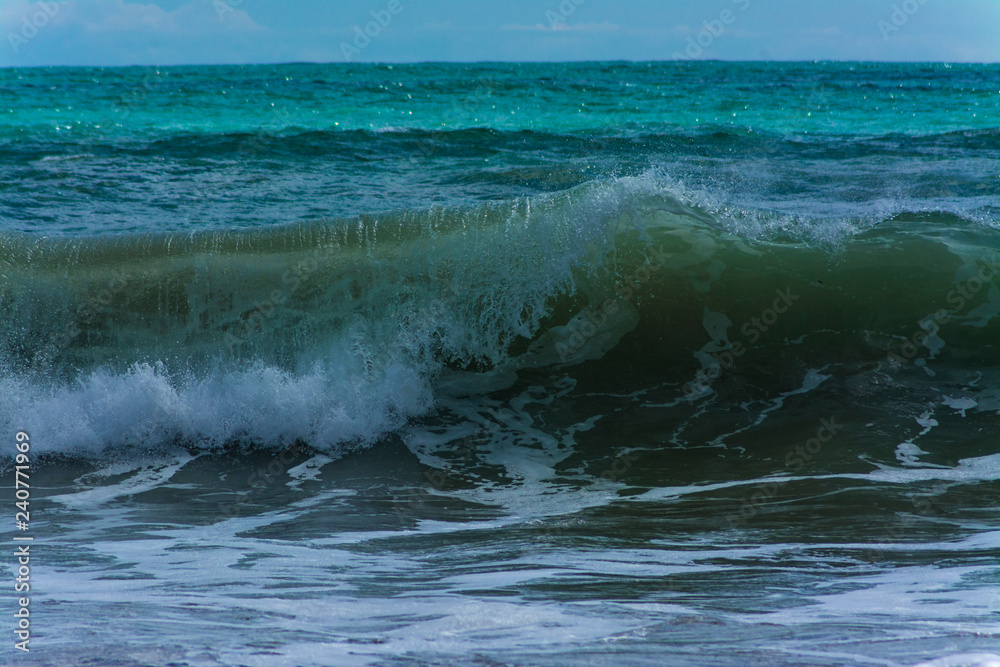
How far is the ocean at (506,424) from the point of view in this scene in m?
2.47

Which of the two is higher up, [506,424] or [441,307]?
[441,307]

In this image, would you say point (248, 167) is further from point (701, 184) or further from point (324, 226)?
point (701, 184)

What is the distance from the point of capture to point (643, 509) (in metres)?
3.87

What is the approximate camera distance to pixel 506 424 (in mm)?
5148

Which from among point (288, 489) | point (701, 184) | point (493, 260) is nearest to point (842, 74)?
point (701, 184)

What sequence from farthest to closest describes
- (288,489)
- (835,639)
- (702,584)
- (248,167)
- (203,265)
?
(248,167)
(203,265)
(288,489)
(702,584)
(835,639)

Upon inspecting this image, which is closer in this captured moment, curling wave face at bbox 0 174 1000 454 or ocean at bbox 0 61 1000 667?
ocean at bbox 0 61 1000 667

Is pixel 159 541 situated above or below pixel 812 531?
below

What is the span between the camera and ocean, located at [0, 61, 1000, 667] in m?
2.47

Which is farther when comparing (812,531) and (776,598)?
(812,531)

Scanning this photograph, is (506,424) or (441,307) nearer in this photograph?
(506,424)

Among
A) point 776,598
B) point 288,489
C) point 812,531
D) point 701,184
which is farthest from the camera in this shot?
point 701,184

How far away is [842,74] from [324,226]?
98.9 ft

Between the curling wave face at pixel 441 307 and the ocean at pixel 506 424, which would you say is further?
the curling wave face at pixel 441 307
